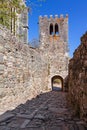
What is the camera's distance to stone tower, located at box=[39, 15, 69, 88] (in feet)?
65.6

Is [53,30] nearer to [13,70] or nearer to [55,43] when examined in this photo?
[55,43]

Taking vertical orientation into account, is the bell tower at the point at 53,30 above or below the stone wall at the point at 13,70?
above

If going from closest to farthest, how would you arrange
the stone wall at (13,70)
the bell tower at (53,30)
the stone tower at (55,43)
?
1. the stone wall at (13,70)
2. the stone tower at (55,43)
3. the bell tower at (53,30)

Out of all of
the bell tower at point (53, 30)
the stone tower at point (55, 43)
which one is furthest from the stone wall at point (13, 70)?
the bell tower at point (53, 30)

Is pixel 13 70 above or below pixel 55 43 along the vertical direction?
below

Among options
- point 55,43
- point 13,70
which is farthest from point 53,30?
point 13,70

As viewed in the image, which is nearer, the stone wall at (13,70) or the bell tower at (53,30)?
the stone wall at (13,70)

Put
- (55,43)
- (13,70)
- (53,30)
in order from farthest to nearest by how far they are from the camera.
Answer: (53,30)
(55,43)
(13,70)

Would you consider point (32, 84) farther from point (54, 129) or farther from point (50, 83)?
point (50, 83)

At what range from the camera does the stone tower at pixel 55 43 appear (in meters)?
20.0

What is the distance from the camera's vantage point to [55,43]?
22234mm

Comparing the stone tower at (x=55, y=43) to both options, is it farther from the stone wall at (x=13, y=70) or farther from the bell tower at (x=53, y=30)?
the stone wall at (x=13, y=70)

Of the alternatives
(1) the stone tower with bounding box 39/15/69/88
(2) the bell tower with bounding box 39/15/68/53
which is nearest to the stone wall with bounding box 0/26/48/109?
(1) the stone tower with bounding box 39/15/69/88

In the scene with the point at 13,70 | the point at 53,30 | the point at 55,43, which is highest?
the point at 53,30
